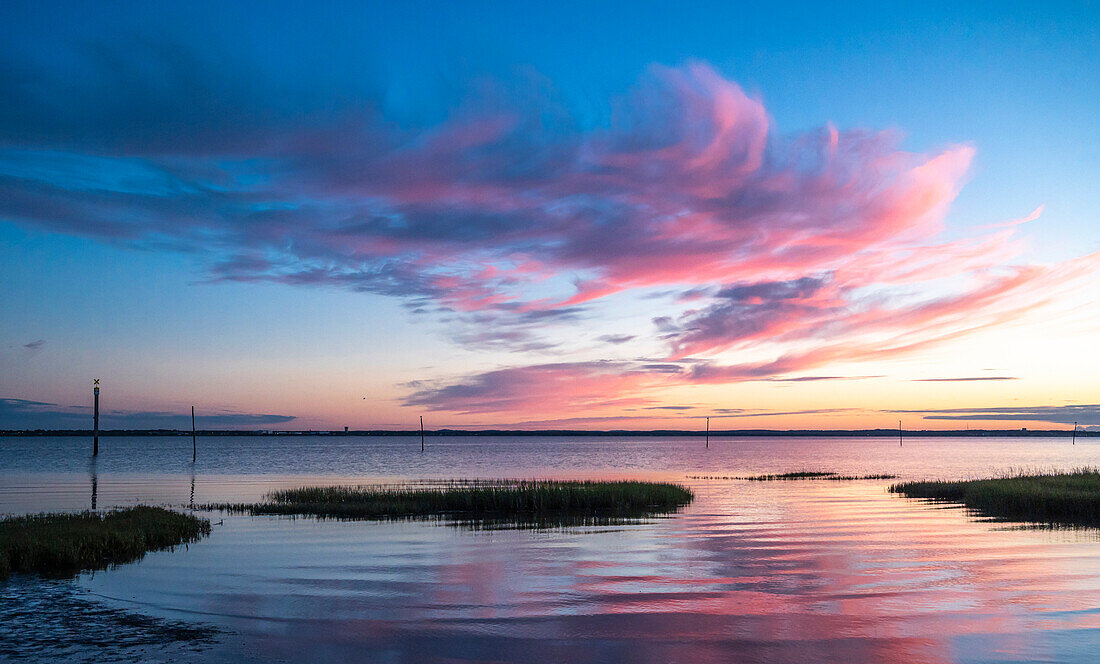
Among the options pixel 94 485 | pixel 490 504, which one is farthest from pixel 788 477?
pixel 94 485

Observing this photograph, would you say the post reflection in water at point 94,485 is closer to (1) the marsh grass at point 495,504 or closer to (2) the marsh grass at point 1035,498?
(1) the marsh grass at point 495,504

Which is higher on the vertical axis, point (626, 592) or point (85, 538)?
point (85, 538)

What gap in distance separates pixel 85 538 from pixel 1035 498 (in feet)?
155

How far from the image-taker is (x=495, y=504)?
4403 cm

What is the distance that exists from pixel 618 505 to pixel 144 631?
103ft

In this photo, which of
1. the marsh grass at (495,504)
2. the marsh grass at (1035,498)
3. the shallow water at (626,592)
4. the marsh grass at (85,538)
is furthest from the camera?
the marsh grass at (495,504)

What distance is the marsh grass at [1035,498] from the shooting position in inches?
1566

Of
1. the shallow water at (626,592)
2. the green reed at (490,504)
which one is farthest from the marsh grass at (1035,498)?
the green reed at (490,504)

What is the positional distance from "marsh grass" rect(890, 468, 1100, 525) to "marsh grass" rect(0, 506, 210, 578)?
41.4m

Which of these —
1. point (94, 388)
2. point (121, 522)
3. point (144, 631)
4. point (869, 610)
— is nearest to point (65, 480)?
point (94, 388)

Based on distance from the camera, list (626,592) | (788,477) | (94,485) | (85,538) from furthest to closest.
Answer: (788,477), (94,485), (85,538), (626,592)

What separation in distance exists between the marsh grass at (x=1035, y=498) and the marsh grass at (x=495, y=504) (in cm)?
1853

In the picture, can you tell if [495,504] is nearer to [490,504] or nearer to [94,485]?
[490,504]

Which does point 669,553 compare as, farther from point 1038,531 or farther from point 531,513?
point 1038,531
